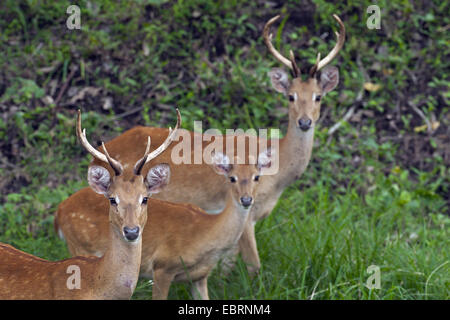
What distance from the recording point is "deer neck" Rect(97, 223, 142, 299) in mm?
4078

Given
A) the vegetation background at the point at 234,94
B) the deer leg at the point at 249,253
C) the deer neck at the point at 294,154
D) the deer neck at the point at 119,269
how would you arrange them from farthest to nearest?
the vegetation background at the point at 234,94, the deer neck at the point at 294,154, the deer leg at the point at 249,253, the deer neck at the point at 119,269

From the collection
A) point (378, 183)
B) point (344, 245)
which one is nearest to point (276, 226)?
point (344, 245)

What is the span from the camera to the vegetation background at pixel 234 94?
7.52 meters

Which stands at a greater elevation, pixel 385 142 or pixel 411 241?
pixel 385 142

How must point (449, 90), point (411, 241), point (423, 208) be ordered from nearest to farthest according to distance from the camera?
point (411, 241) → point (423, 208) → point (449, 90)

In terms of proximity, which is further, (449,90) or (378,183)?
(449,90)

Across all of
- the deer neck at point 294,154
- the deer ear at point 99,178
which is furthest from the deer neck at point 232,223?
the deer ear at point 99,178

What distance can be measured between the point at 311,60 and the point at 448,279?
416 centimetres

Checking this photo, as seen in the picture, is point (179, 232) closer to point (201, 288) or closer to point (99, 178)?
point (201, 288)

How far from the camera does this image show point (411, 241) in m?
6.75

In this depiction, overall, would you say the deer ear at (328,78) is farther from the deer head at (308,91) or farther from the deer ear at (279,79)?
the deer ear at (279,79)

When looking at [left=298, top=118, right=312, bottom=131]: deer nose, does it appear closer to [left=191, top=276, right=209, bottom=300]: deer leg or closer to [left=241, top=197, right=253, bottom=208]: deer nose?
[left=241, top=197, right=253, bottom=208]: deer nose

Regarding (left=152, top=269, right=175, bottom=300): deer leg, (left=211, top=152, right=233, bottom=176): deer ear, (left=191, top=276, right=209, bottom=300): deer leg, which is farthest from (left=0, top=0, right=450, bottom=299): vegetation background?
(left=152, top=269, right=175, bottom=300): deer leg
